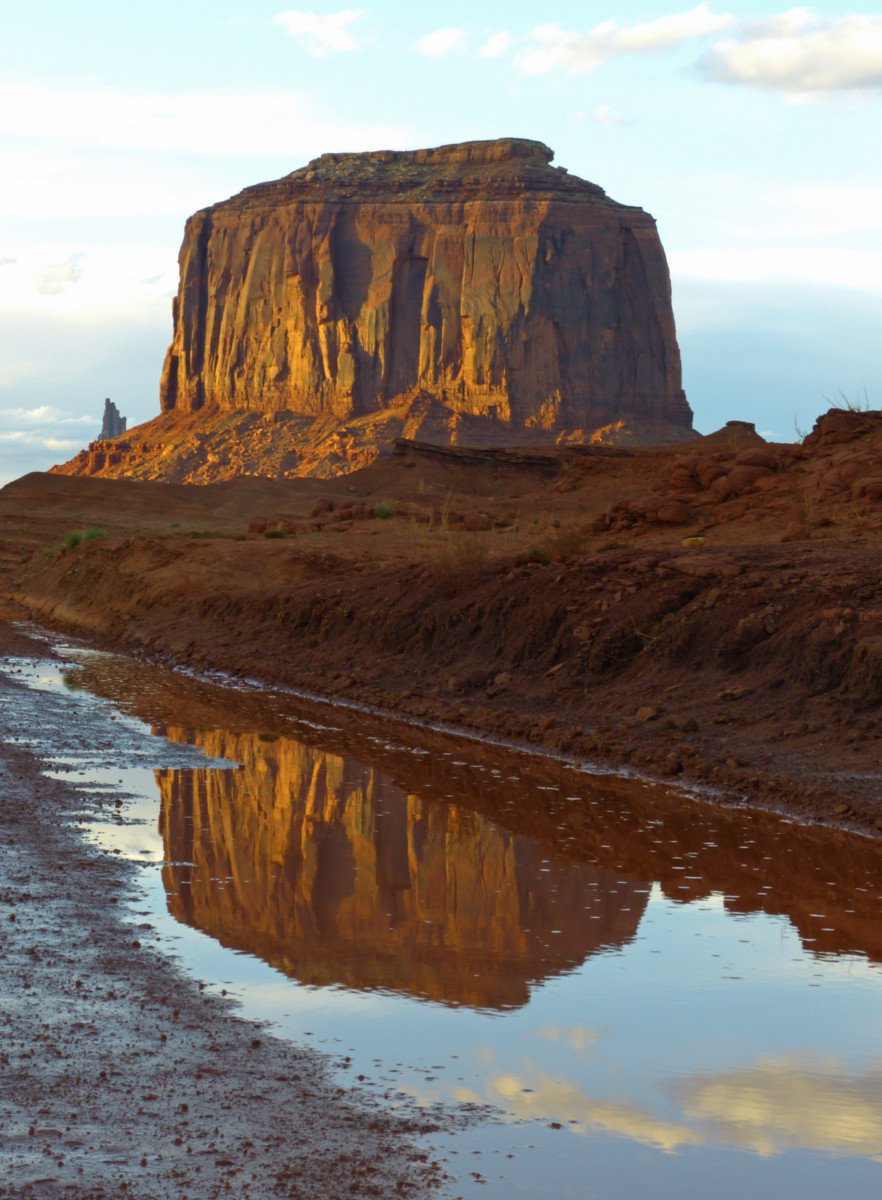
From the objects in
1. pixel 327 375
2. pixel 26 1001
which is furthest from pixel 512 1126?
pixel 327 375

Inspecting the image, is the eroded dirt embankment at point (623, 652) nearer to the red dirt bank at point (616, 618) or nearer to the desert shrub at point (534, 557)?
the red dirt bank at point (616, 618)

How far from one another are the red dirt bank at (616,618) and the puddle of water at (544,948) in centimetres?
139

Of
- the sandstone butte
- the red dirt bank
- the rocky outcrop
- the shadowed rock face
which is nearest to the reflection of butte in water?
the red dirt bank

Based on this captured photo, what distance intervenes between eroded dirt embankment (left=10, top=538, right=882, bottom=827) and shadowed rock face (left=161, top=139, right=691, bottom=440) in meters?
72.4

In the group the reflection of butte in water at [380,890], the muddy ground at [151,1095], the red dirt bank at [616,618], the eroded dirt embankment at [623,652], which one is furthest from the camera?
the red dirt bank at [616,618]

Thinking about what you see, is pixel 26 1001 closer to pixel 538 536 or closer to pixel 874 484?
pixel 874 484

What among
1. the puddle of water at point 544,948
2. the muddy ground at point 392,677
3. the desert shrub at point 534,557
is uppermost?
the desert shrub at point 534,557

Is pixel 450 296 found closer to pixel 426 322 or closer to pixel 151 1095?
pixel 426 322

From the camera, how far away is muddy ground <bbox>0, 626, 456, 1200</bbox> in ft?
11.8

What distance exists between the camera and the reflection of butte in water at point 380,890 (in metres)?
5.72

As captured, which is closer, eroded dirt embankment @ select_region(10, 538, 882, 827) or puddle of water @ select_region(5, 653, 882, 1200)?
puddle of water @ select_region(5, 653, 882, 1200)

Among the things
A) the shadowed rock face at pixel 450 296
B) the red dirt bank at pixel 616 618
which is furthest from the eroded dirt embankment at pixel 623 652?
the shadowed rock face at pixel 450 296

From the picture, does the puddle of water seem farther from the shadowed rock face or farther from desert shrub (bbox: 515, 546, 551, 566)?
the shadowed rock face

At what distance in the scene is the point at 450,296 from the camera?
95062 millimetres
